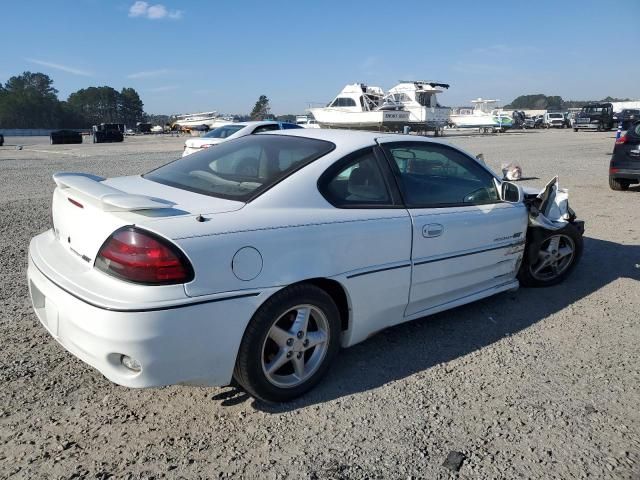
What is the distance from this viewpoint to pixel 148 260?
95.0 inches

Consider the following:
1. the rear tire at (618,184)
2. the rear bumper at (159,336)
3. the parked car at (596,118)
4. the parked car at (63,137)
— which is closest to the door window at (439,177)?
the rear bumper at (159,336)

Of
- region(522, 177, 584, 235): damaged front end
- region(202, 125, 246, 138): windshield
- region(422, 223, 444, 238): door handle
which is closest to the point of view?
region(422, 223, 444, 238): door handle

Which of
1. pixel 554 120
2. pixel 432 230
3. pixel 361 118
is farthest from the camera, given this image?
pixel 554 120

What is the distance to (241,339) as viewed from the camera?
Result: 8.71 ft

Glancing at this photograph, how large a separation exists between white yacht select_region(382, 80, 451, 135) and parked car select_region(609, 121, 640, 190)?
28.6m

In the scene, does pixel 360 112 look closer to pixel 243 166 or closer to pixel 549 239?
pixel 549 239

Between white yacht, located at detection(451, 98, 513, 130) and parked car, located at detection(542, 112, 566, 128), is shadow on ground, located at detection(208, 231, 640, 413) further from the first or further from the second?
parked car, located at detection(542, 112, 566, 128)

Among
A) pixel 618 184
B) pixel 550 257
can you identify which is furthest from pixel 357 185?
pixel 618 184

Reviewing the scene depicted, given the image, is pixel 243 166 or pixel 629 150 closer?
pixel 243 166

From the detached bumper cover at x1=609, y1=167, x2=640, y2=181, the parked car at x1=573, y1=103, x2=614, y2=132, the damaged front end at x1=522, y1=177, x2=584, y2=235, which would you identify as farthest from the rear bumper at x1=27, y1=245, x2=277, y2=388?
the parked car at x1=573, y1=103, x2=614, y2=132

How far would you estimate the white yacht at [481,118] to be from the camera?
4875 centimetres

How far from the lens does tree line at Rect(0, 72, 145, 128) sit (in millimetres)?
109125

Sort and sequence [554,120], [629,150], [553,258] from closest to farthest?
[553,258], [629,150], [554,120]

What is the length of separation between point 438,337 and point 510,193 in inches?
52.0
